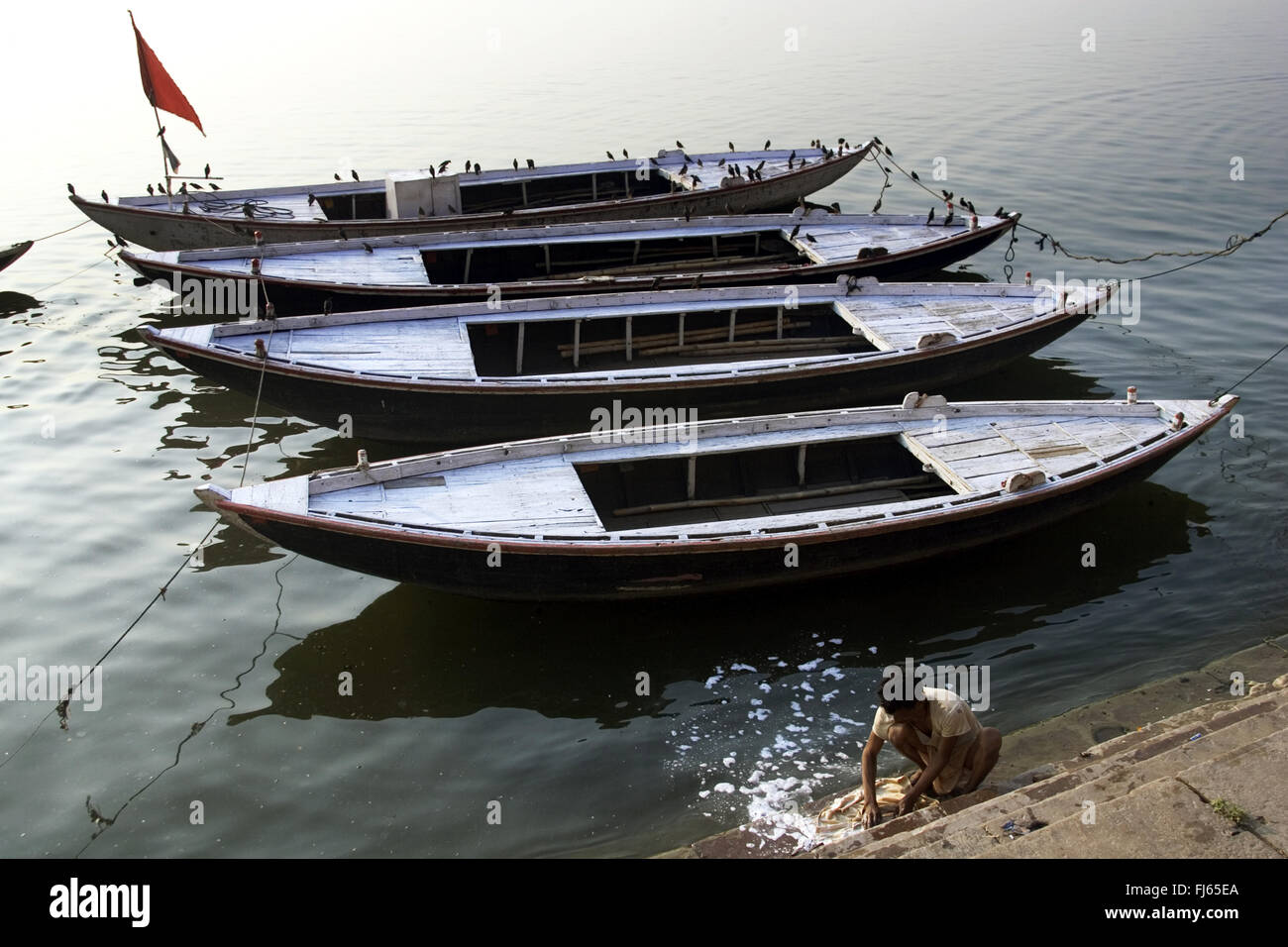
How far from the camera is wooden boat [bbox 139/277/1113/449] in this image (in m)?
11.4

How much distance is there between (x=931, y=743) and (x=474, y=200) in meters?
14.3

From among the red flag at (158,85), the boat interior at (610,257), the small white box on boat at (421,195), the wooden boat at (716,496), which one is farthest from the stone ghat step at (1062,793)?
the red flag at (158,85)

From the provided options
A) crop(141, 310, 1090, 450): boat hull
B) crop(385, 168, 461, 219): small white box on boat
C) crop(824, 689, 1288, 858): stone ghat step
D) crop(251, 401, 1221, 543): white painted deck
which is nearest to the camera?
crop(824, 689, 1288, 858): stone ghat step

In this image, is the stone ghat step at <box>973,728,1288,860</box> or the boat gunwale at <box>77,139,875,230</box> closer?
the stone ghat step at <box>973,728,1288,860</box>

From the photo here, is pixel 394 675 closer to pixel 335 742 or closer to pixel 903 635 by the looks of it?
pixel 335 742

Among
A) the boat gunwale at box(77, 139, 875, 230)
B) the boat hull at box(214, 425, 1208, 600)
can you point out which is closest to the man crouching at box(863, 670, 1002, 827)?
the boat hull at box(214, 425, 1208, 600)

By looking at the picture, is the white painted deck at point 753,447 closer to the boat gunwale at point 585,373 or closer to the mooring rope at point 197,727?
the boat gunwale at point 585,373

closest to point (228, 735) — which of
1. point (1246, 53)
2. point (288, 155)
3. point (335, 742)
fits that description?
point (335, 742)

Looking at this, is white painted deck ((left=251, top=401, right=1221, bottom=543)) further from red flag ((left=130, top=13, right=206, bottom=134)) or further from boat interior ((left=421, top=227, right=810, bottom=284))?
red flag ((left=130, top=13, right=206, bottom=134))

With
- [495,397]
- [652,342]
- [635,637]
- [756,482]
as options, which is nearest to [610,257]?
[652,342]

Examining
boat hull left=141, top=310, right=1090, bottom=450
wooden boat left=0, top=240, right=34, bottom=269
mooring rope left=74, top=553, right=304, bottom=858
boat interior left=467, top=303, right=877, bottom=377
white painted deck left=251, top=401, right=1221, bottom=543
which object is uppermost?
wooden boat left=0, top=240, right=34, bottom=269

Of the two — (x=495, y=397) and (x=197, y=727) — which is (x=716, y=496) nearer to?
(x=495, y=397)

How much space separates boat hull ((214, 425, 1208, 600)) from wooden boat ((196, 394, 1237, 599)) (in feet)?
0.05
